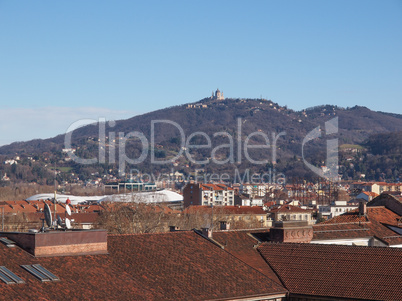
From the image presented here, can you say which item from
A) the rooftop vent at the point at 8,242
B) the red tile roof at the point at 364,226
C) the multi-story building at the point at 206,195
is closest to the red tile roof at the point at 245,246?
the red tile roof at the point at 364,226

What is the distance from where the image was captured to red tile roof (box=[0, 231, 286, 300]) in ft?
61.0

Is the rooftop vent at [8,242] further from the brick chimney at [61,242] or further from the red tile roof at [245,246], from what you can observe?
the red tile roof at [245,246]

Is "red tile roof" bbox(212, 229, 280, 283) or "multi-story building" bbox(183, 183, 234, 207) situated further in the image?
"multi-story building" bbox(183, 183, 234, 207)

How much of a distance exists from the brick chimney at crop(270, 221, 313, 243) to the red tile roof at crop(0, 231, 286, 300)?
397 centimetres

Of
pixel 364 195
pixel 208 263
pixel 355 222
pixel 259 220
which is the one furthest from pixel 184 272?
pixel 364 195

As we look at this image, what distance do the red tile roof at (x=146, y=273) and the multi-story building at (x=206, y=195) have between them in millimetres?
122239

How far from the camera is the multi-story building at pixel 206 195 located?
507ft

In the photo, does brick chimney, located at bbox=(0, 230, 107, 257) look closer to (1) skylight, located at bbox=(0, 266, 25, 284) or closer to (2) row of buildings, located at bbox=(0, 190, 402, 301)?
(2) row of buildings, located at bbox=(0, 190, 402, 301)

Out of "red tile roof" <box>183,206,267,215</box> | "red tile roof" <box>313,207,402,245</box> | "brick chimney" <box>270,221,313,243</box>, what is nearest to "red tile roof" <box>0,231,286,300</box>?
"brick chimney" <box>270,221,313,243</box>

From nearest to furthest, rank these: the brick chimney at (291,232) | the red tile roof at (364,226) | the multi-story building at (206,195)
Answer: the brick chimney at (291,232) → the red tile roof at (364,226) → the multi-story building at (206,195)

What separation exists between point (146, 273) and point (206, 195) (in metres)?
139

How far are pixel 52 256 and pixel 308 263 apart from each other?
806 centimetres

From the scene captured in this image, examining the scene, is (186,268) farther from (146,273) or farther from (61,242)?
(61,242)

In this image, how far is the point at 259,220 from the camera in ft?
346
